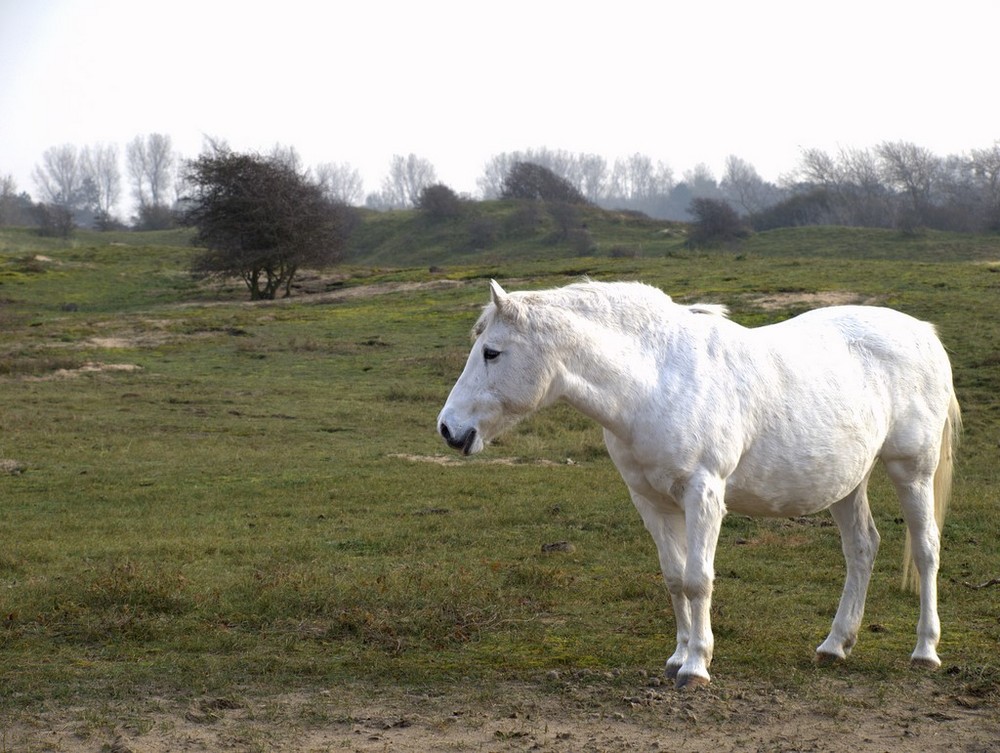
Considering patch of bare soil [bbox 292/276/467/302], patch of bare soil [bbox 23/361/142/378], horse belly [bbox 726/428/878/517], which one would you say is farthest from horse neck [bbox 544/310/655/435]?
patch of bare soil [bbox 292/276/467/302]

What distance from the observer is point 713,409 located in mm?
5824

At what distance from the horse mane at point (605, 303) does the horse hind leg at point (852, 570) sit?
1919mm

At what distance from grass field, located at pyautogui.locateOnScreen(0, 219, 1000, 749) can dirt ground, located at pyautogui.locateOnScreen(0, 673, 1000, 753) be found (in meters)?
0.27

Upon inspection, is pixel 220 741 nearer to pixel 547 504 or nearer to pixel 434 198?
pixel 547 504

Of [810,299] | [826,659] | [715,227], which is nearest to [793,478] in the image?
[826,659]

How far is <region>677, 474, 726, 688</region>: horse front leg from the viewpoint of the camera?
5.70 metres

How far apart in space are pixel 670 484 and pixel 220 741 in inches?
105

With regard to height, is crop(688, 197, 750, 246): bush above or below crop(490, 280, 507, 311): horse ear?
above

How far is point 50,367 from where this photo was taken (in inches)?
934

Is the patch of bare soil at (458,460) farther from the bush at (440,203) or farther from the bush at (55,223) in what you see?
the bush at (55,223)

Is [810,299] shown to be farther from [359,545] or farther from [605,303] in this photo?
[605,303]

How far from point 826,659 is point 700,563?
1.42m

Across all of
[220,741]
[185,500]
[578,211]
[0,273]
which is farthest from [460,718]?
[578,211]

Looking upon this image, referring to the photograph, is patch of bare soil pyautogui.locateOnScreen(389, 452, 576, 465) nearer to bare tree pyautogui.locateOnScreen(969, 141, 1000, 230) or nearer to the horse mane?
the horse mane
